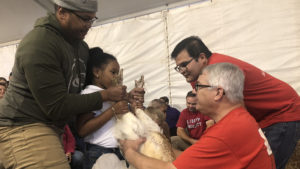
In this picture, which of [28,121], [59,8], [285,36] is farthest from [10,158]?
[285,36]

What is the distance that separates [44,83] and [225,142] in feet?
3.32

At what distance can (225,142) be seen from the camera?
122 centimetres

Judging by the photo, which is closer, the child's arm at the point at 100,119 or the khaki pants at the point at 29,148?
the khaki pants at the point at 29,148

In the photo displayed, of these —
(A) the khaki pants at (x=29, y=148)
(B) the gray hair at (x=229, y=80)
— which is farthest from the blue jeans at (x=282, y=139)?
(A) the khaki pants at (x=29, y=148)

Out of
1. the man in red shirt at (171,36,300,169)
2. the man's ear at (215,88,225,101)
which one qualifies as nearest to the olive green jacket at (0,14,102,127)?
the man's ear at (215,88,225,101)

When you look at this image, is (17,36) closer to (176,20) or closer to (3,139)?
(176,20)

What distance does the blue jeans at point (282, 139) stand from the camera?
6.31 ft

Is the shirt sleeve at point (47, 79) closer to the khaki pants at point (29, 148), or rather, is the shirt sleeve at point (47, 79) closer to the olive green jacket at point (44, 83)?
the olive green jacket at point (44, 83)

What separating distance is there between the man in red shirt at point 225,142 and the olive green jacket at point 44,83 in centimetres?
42

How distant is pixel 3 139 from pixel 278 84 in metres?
2.18

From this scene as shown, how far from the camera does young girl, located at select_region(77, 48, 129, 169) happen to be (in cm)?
144

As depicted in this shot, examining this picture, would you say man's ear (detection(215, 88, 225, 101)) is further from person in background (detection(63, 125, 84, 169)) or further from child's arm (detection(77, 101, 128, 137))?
person in background (detection(63, 125, 84, 169))

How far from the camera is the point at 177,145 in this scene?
339 cm

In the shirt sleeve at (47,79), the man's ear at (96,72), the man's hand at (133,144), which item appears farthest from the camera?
the man's ear at (96,72)
